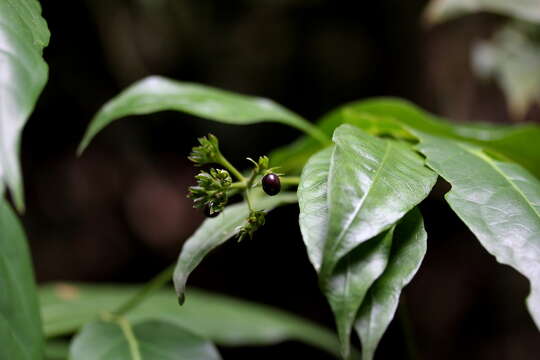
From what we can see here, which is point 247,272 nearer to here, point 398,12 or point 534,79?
point 398,12

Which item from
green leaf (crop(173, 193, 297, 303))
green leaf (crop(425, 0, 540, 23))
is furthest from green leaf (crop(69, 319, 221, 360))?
green leaf (crop(425, 0, 540, 23))

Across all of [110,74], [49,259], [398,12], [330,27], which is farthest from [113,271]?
[398,12]

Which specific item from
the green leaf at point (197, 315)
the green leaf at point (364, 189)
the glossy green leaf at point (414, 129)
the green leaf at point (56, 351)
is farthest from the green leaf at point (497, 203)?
the green leaf at point (56, 351)

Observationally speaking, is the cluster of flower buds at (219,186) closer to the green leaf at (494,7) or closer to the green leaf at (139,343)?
Answer: the green leaf at (139,343)

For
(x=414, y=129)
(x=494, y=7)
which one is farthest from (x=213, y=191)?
(x=494, y=7)

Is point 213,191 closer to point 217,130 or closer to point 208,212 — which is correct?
point 208,212

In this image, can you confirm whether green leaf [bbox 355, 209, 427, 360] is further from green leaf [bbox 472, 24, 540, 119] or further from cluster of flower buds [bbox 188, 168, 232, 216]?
green leaf [bbox 472, 24, 540, 119]
